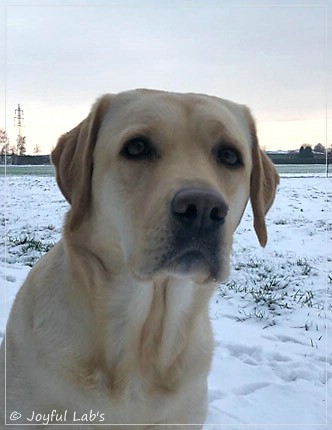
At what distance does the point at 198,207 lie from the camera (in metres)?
2.29

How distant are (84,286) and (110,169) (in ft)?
1.86

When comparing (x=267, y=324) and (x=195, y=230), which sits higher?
(x=195, y=230)

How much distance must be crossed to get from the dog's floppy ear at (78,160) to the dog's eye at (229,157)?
25.0 inches

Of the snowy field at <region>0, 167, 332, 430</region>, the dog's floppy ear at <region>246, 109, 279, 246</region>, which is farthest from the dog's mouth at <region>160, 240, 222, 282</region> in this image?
the snowy field at <region>0, 167, 332, 430</region>

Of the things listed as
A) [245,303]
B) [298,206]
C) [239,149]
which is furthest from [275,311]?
[298,206]

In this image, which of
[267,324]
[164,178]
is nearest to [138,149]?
[164,178]

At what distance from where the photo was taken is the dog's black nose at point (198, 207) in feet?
7.47

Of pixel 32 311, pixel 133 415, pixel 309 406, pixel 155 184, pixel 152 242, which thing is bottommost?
pixel 309 406

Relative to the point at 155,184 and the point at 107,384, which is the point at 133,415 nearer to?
the point at 107,384

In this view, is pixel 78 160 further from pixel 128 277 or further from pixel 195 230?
pixel 195 230

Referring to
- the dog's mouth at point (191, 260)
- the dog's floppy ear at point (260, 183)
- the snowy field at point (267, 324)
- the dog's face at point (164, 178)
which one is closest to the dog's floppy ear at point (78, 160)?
the dog's face at point (164, 178)

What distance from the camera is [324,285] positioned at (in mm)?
7148

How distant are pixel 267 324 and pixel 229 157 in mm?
3171

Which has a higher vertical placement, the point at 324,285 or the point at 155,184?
the point at 155,184
